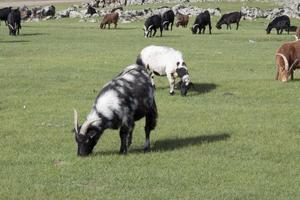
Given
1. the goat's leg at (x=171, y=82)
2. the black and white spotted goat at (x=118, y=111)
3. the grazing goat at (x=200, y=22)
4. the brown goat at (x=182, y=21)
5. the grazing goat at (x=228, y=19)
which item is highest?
the black and white spotted goat at (x=118, y=111)

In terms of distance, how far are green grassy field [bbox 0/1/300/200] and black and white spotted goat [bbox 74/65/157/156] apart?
389 mm

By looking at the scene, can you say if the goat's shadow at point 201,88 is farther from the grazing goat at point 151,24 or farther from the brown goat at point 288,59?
the grazing goat at point 151,24

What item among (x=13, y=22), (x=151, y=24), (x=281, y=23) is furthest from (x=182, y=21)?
(x=13, y=22)

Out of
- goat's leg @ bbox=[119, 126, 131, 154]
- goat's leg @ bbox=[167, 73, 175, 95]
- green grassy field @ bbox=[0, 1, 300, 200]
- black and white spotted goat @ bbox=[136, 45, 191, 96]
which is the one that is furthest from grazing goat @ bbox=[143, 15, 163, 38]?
goat's leg @ bbox=[119, 126, 131, 154]

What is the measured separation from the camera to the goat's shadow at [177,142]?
12422mm

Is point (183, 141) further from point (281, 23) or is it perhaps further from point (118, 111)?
point (281, 23)

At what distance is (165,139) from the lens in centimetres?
1355

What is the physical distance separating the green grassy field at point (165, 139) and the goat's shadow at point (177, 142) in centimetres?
2

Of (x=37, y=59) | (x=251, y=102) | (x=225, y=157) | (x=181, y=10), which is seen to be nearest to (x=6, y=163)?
(x=225, y=157)

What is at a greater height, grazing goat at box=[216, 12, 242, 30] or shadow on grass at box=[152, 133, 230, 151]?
shadow on grass at box=[152, 133, 230, 151]

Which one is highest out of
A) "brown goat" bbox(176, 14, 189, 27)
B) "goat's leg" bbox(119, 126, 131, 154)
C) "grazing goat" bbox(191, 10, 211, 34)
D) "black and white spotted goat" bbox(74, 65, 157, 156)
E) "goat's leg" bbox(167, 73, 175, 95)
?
"black and white spotted goat" bbox(74, 65, 157, 156)

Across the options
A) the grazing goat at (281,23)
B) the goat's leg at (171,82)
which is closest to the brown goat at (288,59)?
the goat's leg at (171,82)

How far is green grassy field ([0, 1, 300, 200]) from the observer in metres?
9.98

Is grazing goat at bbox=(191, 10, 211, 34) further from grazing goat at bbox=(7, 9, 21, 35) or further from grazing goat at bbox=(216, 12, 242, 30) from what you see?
grazing goat at bbox=(7, 9, 21, 35)
